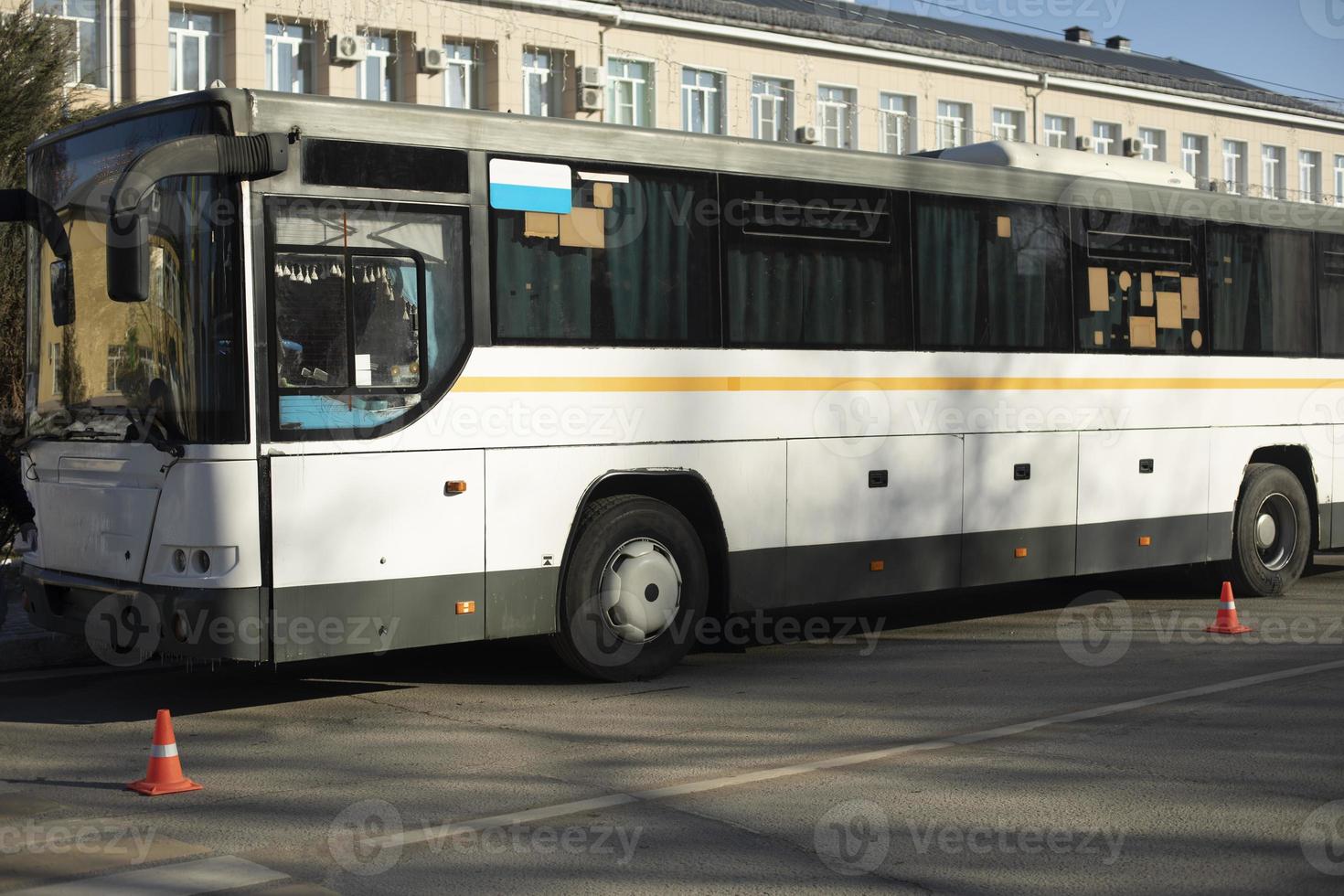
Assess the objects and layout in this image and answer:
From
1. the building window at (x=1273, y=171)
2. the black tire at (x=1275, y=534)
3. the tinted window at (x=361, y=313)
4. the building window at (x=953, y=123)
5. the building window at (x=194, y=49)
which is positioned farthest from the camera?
the building window at (x=1273, y=171)

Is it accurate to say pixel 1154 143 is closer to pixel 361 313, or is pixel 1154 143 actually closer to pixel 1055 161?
pixel 1055 161

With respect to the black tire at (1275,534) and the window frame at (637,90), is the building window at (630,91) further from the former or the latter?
the black tire at (1275,534)

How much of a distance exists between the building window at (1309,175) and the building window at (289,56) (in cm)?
3711

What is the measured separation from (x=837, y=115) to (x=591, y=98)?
9.06 meters

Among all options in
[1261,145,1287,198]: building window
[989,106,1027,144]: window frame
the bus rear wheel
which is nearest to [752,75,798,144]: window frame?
[989,106,1027,144]: window frame

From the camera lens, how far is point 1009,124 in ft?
157

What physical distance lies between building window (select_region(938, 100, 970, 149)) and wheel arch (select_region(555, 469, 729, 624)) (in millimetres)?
36830

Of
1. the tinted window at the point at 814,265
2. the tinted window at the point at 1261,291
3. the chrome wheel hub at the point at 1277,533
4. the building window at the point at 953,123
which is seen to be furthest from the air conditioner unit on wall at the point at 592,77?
the tinted window at the point at 814,265

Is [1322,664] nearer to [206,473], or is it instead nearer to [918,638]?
[918,638]

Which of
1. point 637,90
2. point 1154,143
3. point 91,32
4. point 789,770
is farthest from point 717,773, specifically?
point 1154,143

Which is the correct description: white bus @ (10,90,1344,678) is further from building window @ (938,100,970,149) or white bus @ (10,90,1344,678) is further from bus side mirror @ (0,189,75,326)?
building window @ (938,100,970,149)

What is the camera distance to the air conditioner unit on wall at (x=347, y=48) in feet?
111

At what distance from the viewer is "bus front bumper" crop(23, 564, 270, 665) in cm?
840

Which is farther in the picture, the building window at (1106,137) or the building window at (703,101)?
the building window at (1106,137)
